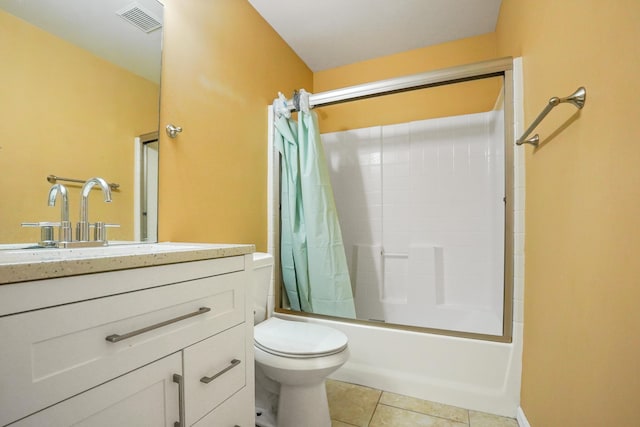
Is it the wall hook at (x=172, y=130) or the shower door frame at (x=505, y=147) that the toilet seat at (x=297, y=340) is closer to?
the shower door frame at (x=505, y=147)

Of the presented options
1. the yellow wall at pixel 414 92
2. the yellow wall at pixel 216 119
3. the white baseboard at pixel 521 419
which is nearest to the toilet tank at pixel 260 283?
the yellow wall at pixel 216 119

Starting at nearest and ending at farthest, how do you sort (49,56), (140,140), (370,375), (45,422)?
1. (45,422)
2. (49,56)
3. (140,140)
4. (370,375)

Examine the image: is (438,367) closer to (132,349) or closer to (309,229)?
(309,229)

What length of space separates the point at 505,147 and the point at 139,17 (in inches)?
69.8

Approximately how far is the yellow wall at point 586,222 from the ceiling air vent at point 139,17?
156 centimetres

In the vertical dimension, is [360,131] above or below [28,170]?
above

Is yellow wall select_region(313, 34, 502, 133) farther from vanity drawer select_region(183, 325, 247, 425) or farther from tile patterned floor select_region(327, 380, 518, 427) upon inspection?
vanity drawer select_region(183, 325, 247, 425)

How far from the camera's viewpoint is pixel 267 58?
2004 millimetres

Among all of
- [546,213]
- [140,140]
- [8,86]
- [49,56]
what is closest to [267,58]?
[140,140]

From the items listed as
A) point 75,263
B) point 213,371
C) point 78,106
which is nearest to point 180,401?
point 213,371

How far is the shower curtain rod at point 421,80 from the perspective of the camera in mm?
1374

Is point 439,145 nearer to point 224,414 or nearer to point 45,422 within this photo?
point 224,414

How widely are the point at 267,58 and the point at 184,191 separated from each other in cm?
125

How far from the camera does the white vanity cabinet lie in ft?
1.43
